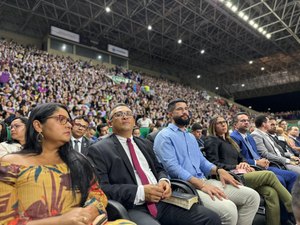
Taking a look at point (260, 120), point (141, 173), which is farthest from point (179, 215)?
point (260, 120)

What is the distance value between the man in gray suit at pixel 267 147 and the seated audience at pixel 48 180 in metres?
2.98

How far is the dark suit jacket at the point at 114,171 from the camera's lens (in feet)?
6.12

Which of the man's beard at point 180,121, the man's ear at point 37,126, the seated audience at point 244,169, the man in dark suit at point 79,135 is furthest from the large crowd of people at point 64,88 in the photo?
the man's ear at point 37,126

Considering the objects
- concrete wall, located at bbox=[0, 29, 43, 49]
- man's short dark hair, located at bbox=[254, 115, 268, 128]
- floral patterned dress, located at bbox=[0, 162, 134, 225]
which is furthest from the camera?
concrete wall, located at bbox=[0, 29, 43, 49]

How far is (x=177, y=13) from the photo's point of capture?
15531 millimetres

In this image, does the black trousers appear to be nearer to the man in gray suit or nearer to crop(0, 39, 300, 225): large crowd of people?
crop(0, 39, 300, 225): large crowd of people

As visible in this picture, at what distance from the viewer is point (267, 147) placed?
13.1 ft

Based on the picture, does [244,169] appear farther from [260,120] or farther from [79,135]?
[79,135]

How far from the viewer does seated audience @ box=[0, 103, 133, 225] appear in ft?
4.27

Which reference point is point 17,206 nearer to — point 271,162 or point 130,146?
point 130,146

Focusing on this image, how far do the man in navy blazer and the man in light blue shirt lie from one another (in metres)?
1.01


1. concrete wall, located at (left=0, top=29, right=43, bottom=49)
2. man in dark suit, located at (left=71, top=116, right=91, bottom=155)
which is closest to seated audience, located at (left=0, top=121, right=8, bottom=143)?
man in dark suit, located at (left=71, top=116, right=91, bottom=155)

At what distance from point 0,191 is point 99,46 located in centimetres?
1859

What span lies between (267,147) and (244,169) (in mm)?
1297
